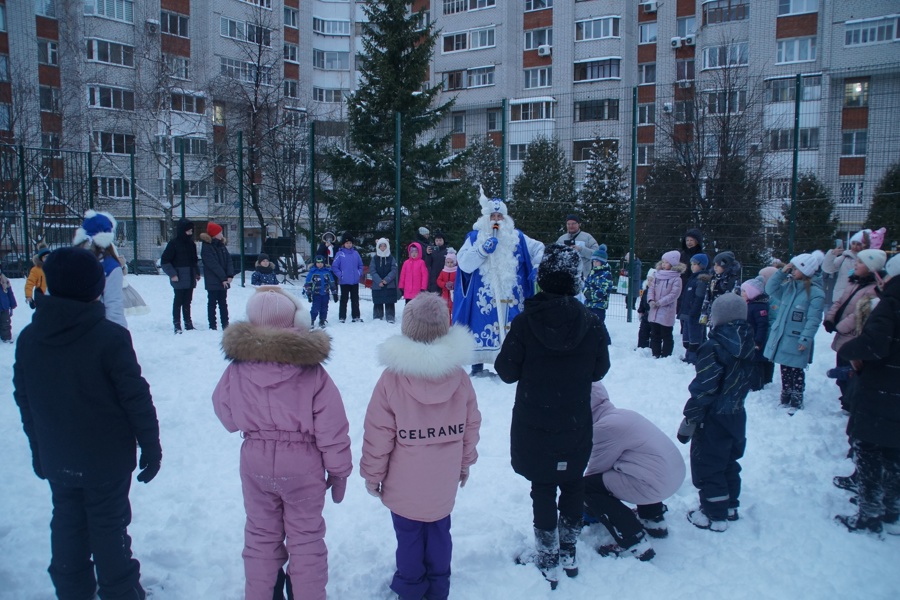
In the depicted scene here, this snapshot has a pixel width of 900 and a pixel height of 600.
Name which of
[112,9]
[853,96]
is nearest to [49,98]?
[112,9]

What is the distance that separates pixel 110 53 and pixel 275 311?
1637 inches

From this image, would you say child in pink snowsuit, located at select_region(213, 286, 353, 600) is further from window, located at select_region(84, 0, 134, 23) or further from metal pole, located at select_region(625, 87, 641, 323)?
window, located at select_region(84, 0, 134, 23)

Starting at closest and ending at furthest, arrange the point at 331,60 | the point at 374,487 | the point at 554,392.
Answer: the point at 374,487
the point at 554,392
the point at 331,60

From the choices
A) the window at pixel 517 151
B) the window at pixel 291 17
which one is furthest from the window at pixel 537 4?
the window at pixel 291 17

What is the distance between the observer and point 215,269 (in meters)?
10.1

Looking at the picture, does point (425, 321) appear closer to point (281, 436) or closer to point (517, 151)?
point (281, 436)

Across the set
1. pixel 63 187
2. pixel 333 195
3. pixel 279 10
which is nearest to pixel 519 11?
pixel 279 10

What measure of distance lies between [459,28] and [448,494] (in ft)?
145

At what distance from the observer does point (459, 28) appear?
42.7 metres

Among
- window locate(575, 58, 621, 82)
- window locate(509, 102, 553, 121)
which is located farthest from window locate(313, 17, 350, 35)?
window locate(575, 58, 621, 82)

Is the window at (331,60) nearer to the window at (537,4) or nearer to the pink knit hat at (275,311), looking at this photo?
the window at (537,4)

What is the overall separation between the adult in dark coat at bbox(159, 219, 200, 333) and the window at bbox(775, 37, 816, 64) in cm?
3408

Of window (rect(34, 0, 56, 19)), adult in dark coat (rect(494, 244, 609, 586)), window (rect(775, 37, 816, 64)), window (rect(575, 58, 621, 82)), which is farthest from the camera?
window (rect(575, 58, 621, 82))

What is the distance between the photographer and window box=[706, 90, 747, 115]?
1984 cm
